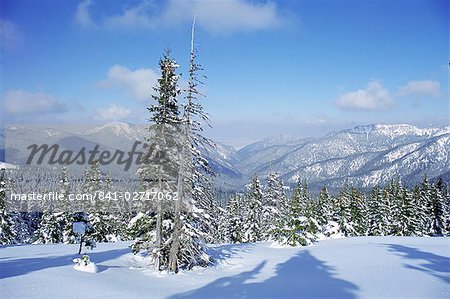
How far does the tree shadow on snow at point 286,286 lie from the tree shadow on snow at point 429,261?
203 inches

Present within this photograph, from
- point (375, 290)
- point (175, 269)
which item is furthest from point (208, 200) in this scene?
point (375, 290)

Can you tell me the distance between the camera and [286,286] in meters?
18.7

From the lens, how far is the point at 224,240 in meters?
63.5

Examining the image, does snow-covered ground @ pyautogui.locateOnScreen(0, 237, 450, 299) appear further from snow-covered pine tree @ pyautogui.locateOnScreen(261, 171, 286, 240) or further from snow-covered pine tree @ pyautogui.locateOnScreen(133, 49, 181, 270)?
snow-covered pine tree @ pyautogui.locateOnScreen(261, 171, 286, 240)

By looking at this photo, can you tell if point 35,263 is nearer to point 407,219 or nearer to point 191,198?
point 191,198

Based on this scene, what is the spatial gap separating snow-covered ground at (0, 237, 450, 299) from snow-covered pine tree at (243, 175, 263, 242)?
768 inches

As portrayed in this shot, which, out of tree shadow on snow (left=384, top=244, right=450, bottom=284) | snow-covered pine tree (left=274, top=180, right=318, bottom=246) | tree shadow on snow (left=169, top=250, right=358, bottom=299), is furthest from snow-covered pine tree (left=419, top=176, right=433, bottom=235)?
tree shadow on snow (left=169, top=250, right=358, bottom=299)

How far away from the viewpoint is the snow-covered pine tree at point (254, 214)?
160ft

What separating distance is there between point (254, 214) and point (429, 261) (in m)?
28.5

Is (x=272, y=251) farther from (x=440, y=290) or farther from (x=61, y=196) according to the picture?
(x=61, y=196)

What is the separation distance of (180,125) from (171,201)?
519 centimetres

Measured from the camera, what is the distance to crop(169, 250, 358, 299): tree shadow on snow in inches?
651

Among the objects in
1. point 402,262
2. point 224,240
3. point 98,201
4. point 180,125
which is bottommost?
point 224,240

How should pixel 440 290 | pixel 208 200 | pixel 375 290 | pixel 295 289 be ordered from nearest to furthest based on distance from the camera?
1. pixel 440 290
2. pixel 375 290
3. pixel 295 289
4. pixel 208 200
